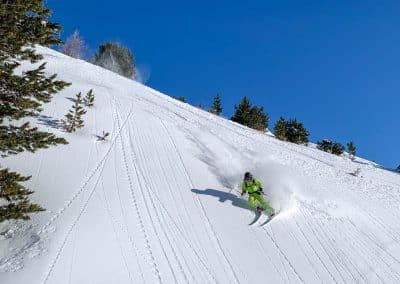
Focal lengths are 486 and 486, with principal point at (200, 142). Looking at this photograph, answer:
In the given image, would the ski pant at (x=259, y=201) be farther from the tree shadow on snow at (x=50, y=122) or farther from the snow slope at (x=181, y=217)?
the tree shadow on snow at (x=50, y=122)

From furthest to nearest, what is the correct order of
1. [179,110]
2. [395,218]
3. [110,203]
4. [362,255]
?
[179,110], [395,218], [110,203], [362,255]

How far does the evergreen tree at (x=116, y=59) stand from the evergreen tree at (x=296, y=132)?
31227 millimetres

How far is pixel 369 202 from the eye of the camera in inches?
864

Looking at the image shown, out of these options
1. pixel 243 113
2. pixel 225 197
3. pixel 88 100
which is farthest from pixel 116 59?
Answer: pixel 225 197

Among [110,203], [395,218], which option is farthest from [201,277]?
[395,218]

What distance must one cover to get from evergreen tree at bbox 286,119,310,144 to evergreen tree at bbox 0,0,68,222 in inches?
1424

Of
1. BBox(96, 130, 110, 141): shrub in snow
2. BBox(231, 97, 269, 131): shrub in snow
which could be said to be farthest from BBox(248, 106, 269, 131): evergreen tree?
BBox(96, 130, 110, 141): shrub in snow

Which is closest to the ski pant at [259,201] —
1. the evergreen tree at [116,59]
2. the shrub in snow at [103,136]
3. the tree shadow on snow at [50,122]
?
the shrub in snow at [103,136]

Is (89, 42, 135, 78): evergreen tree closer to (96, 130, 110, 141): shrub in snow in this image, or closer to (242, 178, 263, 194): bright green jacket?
(96, 130, 110, 141): shrub in snow

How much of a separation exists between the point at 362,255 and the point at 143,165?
9704mm

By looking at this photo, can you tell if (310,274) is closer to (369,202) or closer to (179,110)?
(369,202)

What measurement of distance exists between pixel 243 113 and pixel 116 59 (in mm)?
26961

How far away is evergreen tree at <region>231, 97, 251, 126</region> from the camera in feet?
172

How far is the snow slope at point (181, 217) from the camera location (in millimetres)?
13648
